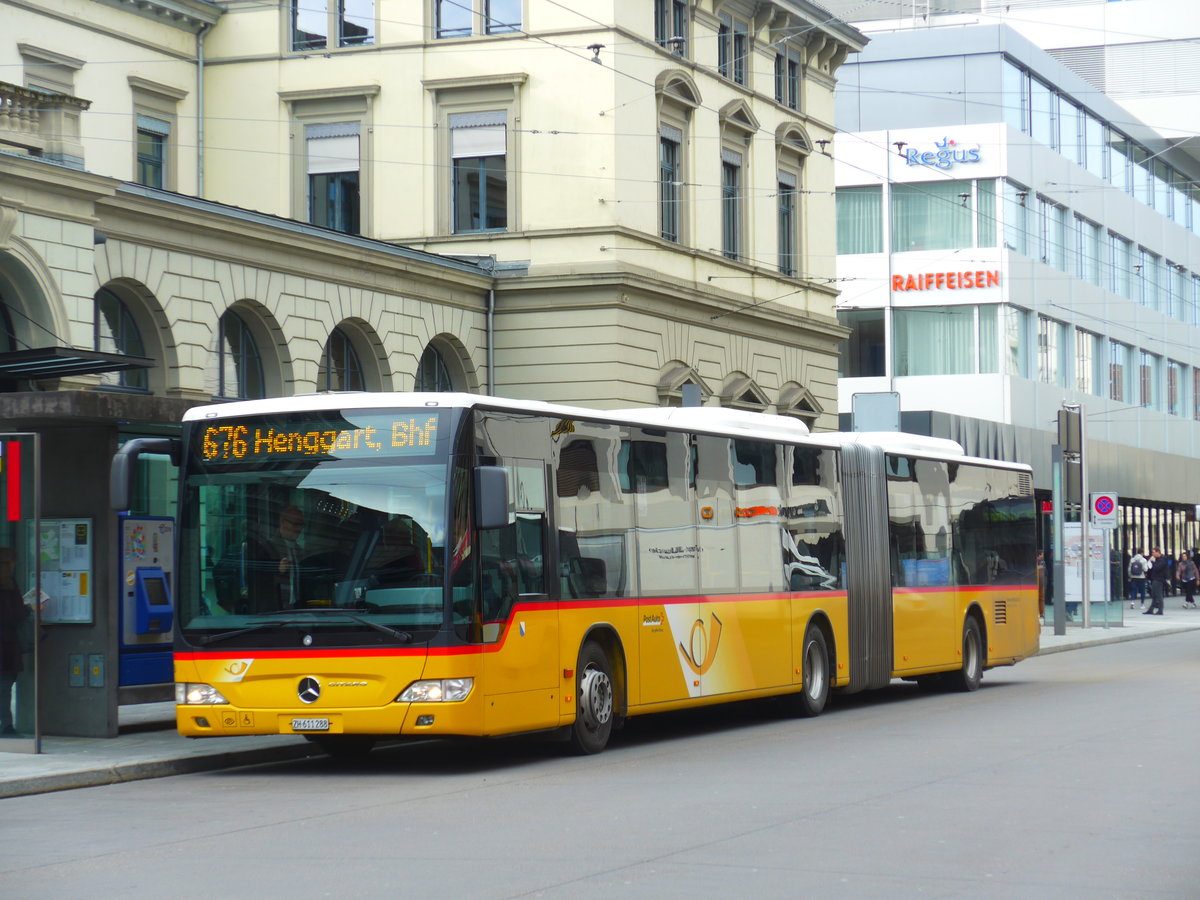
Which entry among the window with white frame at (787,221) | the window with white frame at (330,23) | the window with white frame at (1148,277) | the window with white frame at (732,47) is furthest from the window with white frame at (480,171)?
the window with white frame at (1148,277)

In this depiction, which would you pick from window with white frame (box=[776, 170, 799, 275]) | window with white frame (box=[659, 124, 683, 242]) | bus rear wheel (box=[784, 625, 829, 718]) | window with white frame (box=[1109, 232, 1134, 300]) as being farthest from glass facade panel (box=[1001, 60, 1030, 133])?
bus rear wheel (box=[784, 625, 829, 718])

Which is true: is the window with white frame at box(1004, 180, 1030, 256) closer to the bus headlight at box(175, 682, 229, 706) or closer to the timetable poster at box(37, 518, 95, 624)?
the timetable poster at box(37, 518, 95, 624)

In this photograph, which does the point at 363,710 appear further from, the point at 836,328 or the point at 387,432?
the point at 836,328

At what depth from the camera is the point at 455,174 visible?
35781 millimetres

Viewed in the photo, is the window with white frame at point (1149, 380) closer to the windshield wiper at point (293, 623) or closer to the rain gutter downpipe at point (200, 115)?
the rain gutter downpipe at point (200, 115)

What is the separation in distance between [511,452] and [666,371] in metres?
21.9

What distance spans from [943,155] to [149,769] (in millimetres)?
44588

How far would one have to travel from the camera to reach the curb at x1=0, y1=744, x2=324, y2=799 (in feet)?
44.1

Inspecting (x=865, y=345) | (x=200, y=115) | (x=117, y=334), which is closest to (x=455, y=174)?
(x=200, y=115)

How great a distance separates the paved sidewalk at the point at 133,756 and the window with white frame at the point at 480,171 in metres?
17.2

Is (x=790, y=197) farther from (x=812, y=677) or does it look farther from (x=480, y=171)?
(x=812, y=677)

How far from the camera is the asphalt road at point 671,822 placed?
8883 mm

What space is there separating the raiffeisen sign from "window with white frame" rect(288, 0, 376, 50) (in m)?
23.3

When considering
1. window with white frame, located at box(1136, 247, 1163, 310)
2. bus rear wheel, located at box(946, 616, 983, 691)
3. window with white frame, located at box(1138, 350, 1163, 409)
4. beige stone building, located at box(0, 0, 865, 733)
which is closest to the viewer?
bus rear wheel, located at box(946, 616, 983, 691)
